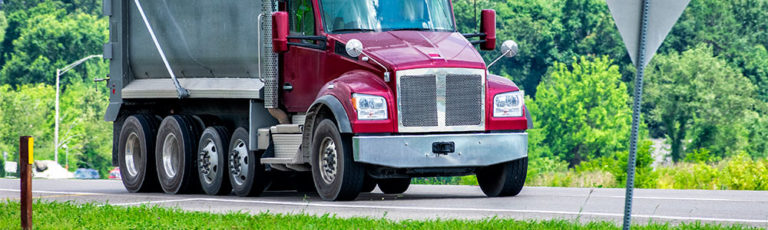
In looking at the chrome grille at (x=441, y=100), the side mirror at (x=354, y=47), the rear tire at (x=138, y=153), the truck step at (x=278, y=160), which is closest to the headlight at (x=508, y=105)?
the chrome grille at (x=441, y=100)

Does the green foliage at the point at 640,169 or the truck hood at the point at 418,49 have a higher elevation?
the truck hood at the point at 418,49

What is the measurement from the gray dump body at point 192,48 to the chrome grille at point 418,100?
2.50 meters

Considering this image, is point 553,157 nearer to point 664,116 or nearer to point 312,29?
point 664,116

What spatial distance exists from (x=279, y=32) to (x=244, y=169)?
7.43ft

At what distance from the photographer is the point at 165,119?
1919cm

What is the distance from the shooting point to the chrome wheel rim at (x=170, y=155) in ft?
63.1

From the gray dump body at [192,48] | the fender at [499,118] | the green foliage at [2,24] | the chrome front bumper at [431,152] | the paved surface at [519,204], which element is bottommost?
the paved surface at [519,204]

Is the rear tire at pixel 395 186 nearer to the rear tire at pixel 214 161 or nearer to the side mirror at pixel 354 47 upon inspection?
the rear tire at pixel 214 161

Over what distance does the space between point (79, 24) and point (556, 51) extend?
3492 centimetres

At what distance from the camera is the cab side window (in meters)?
16.0

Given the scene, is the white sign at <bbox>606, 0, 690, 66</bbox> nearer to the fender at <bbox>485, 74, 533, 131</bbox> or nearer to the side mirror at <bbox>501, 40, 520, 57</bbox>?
the fender at <bbox>485, 74, 533, 131</bbox>

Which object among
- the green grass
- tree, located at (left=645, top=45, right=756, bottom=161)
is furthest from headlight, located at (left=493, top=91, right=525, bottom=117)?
tree, located at (left=645, top=45, right=756, bottom=161)

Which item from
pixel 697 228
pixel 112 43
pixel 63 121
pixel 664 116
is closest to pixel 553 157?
pixel 664 116

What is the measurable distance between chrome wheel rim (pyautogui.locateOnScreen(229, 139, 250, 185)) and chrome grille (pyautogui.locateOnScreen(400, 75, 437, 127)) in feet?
10.8
